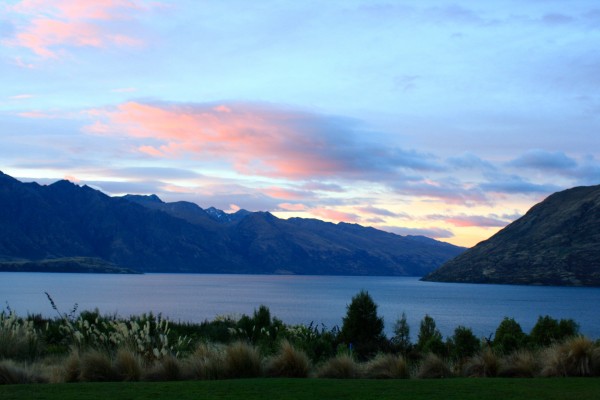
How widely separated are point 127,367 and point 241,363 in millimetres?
2218

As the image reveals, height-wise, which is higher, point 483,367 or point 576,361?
point 576,361

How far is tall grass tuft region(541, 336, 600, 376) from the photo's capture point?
43.4 feet

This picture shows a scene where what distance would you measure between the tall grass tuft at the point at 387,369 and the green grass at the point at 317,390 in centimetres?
123

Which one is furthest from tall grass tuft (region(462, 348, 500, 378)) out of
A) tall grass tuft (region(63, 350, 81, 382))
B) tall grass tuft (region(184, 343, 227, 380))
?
tall grass tuft (region(63, 350, 81, 382))

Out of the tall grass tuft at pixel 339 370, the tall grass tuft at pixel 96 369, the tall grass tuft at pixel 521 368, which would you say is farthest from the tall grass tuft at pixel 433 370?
the tall grass tuft at pixel 96 369

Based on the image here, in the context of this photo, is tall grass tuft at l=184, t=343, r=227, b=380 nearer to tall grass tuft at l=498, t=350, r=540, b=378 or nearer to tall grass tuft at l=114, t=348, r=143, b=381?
tall grass tuft at l=114, t=348, r=143, b=381

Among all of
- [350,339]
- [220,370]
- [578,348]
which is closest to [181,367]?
[220,370]

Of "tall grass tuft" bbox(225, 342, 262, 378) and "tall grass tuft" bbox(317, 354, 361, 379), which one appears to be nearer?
"tall grass tuft" bbox(225, 342, 262, 378)

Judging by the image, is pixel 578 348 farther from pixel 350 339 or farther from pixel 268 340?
pixel 350 339

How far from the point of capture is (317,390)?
1066 cm

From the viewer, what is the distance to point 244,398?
985 cm

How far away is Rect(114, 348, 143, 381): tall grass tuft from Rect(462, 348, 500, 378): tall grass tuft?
6984 millimetres

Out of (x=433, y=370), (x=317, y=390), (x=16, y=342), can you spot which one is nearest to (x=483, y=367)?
(x=433, y=370)

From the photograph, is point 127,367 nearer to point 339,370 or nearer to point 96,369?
point 96,369
